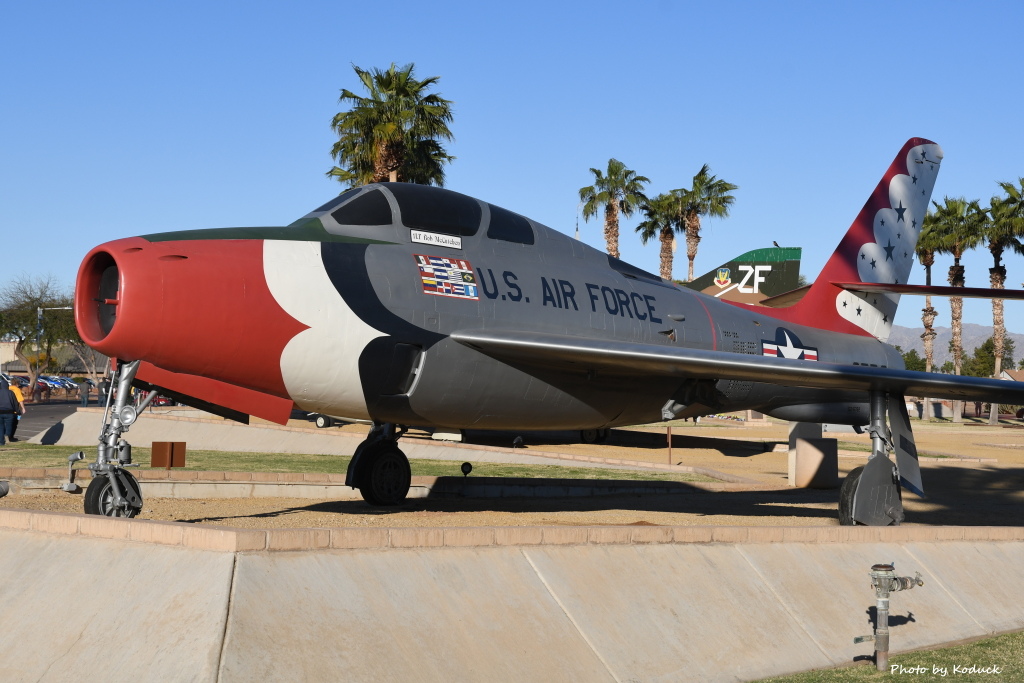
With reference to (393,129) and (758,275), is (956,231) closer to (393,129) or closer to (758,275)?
(758,275)

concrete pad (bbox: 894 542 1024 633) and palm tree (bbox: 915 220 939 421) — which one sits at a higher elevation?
palm tree (bbox: 915 220 939 421)

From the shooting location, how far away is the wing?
416 inches

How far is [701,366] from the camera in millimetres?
11070

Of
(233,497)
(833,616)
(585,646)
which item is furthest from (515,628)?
(233,497)

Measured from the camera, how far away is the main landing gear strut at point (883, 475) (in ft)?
37.4

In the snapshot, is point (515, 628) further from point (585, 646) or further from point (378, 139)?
point (378, 139)

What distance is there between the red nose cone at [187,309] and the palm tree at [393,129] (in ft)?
101

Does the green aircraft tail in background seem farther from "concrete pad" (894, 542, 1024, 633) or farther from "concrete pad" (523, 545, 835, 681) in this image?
"concrete pad" (523, 545, 835, 681)

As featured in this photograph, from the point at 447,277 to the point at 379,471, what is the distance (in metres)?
4.07

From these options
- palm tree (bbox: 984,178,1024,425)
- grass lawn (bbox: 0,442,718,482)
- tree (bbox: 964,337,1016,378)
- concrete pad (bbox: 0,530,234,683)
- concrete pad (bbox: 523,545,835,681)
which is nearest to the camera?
concrete pad (bbox: 0,530,234,683)

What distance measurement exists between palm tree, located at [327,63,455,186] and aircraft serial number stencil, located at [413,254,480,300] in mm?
29533

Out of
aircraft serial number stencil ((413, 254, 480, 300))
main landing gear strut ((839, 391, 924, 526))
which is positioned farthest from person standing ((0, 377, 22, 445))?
main landing gear strut ((839, 391, 924, 526))

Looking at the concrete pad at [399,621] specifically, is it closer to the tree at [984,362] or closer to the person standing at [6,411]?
the person standing at [6,411]

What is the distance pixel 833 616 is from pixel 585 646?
2.62 metres
